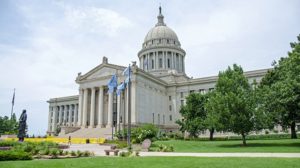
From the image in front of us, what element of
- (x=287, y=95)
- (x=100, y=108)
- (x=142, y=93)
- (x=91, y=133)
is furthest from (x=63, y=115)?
(x=287, y=95)

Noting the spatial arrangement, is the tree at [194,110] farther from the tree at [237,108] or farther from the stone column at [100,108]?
the stone column at [100,108]

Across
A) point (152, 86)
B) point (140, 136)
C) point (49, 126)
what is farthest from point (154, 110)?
point (49, 126)

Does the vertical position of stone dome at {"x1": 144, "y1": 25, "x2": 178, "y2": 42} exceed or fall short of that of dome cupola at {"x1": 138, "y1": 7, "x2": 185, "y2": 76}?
it exceeds it

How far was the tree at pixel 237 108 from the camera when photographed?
33.1m

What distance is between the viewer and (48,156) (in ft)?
66.9

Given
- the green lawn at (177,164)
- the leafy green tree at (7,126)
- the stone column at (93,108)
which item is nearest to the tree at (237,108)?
the green lawn at (177,164)

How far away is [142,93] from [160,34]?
119 feet

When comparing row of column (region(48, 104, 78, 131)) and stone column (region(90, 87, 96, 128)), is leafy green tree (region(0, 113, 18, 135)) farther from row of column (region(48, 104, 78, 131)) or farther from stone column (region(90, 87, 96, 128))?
stone column (region(90, 87, 96, 128))

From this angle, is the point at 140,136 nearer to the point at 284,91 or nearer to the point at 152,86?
the point at 284,91

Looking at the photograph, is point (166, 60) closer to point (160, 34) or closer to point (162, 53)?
point (162, 53)

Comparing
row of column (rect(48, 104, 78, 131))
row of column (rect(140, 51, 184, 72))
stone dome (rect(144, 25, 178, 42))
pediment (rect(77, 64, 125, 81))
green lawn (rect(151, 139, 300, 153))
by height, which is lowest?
green lawn (rect(151, 139, 300, 153))

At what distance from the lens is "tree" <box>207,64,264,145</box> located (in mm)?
33125

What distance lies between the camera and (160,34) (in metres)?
94.5

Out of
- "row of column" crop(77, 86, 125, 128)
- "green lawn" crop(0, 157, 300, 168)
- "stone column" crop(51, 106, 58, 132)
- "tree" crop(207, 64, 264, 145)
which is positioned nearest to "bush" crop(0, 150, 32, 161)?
"green lawn" crop(0, 157, 300, 168)
